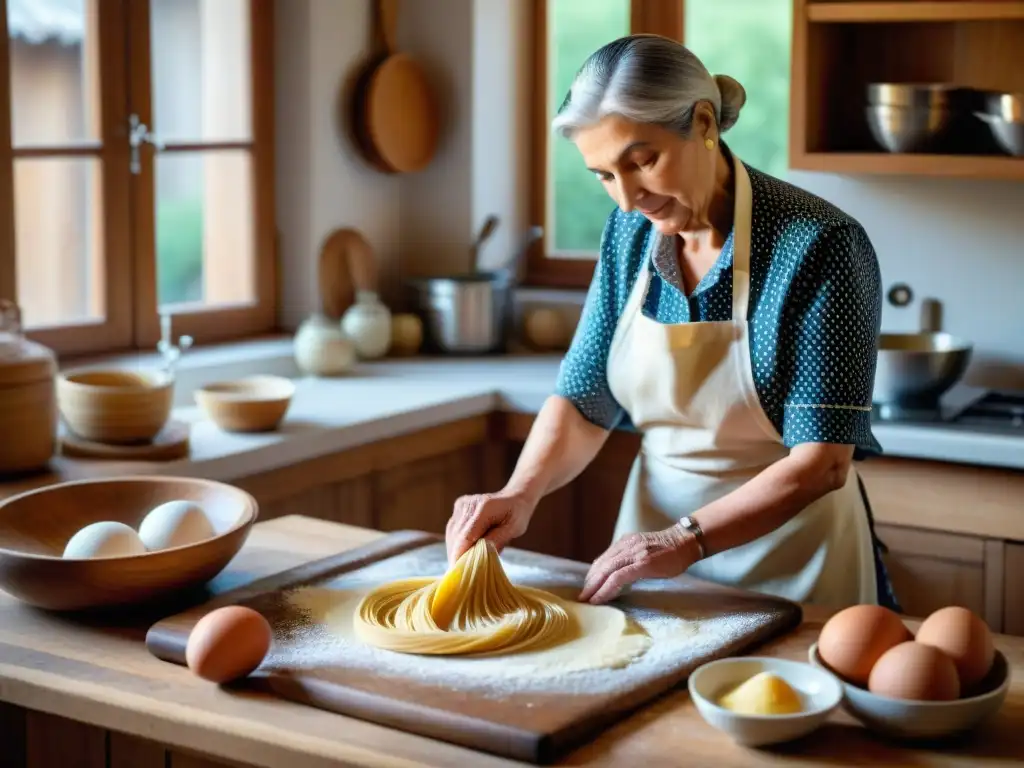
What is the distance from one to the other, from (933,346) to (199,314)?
Answer: 66.1 inches

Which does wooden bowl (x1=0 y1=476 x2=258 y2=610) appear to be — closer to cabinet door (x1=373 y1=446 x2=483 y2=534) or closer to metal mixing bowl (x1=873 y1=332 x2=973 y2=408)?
cabinet door (x1=373 y1=446 x2=483 y2=534)

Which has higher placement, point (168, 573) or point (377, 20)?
point (377, 20)

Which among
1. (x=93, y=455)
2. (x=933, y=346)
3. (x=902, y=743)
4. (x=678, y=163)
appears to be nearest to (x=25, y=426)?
(x=93, y=455)

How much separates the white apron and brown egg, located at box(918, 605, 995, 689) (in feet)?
2.03

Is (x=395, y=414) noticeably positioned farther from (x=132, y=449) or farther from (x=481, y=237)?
(x=481, y=237)

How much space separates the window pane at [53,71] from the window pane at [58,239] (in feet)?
0.22

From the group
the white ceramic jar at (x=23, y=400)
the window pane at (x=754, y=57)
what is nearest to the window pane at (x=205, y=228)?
the white ceramic jar at (x=23, y=400)

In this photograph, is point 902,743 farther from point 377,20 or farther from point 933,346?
point 377,20

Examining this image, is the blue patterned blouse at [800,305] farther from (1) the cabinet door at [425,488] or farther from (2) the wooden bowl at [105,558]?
(1) the cabinet door at [425,488]

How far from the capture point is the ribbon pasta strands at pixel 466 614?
5.30ft

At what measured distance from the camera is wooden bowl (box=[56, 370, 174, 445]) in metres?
2.52

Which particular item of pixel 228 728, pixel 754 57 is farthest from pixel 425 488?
pixel 228 728

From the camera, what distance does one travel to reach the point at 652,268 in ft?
6.82

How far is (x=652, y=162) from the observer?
6.00 feet
